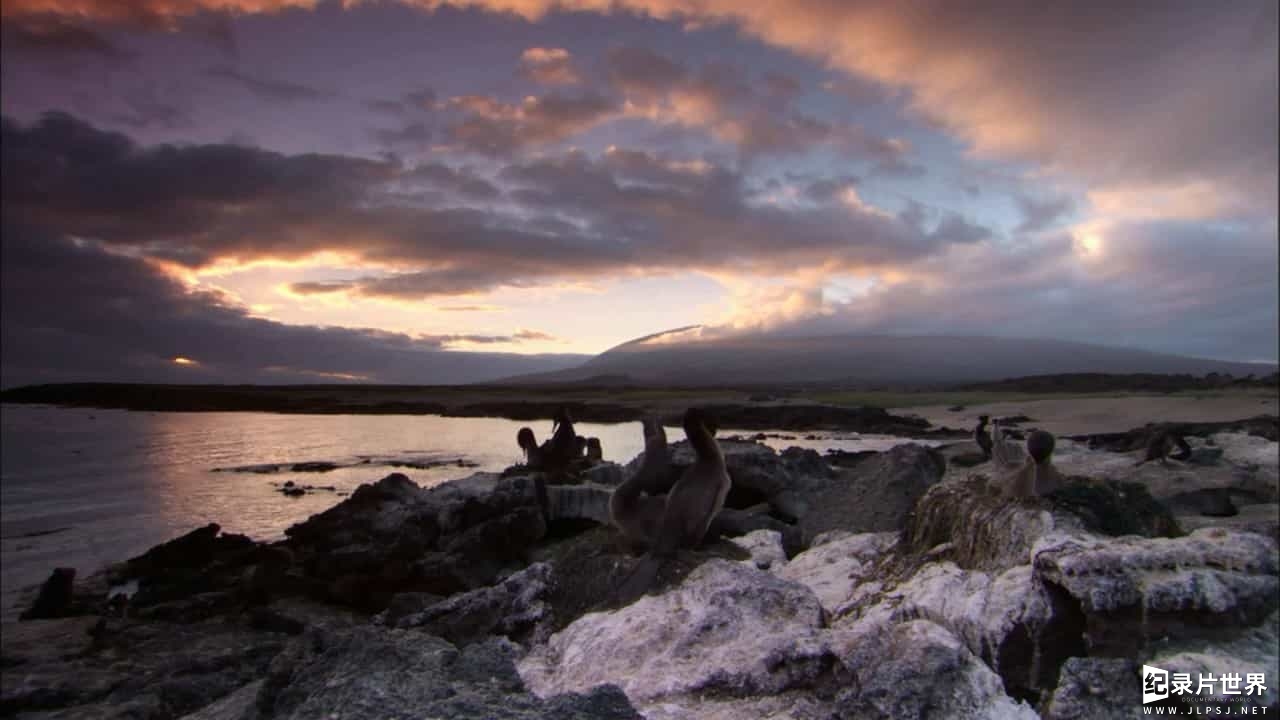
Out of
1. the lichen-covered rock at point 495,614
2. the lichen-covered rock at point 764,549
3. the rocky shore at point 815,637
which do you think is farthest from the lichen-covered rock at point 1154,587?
the lichen-covered rock at point 495,614

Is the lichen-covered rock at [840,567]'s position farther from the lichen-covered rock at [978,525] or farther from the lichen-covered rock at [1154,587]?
the lichen-covered rock at [1154,587]

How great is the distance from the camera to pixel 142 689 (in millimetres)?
8258

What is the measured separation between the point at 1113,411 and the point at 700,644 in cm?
4977

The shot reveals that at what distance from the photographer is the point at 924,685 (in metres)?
3.76

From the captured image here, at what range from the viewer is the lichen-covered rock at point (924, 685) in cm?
369

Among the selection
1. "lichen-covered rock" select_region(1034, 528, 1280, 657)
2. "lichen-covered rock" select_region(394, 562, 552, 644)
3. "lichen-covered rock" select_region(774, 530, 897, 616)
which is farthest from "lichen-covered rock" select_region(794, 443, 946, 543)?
"lichen-covered rock" select_region(394, 562, 552, 644)

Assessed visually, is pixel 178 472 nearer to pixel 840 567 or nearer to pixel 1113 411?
pixel 840 567

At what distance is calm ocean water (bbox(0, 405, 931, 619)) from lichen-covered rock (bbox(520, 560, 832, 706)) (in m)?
13.7

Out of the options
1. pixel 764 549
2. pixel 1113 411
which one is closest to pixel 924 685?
pixel 764 549

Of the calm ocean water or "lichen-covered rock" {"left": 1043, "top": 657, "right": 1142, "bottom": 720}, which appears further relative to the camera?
the calm ocean water

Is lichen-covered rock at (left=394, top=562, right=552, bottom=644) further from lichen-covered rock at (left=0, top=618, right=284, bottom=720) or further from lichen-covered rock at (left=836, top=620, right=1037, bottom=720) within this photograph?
lichen-covered rock at (left=0, top=618, right=284, bottom=720)

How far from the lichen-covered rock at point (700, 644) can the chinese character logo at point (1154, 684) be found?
170 cm

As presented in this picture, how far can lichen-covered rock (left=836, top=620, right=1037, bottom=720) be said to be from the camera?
12.1ft

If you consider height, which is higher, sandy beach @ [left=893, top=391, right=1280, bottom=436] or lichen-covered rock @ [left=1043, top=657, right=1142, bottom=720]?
lichen-covered rock @ [left=1043, top=657, right=1142, bottom=720]
